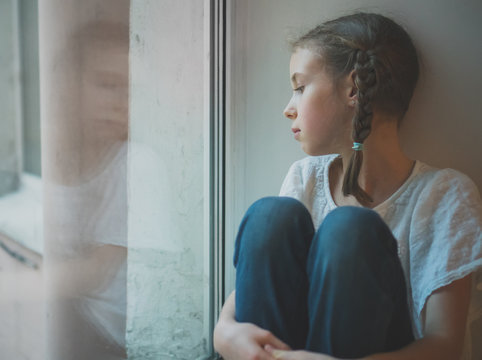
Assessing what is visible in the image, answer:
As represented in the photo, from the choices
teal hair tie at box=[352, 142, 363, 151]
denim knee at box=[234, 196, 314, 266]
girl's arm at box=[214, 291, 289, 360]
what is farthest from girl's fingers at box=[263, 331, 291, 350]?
teal hair tie at box=[352, 142, 363, 151]

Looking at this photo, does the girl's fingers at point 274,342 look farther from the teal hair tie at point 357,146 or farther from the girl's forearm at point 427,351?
the teal hair tie at point 357,146

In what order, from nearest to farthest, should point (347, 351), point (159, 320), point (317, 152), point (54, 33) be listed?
point (347, 351), point (54, 33), point (317, 152), point (159, 320)

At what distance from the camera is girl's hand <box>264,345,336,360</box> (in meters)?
0.50

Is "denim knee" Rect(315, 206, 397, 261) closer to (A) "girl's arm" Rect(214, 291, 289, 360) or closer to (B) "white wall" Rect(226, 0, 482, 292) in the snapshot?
(A) "girl's arm" Rect(214, 291, 289, 360)

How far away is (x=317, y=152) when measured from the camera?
2.47ft

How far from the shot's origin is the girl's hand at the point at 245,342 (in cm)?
53

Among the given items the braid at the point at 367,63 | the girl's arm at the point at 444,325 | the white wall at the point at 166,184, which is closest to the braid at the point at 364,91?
the braid at the point at 367,63

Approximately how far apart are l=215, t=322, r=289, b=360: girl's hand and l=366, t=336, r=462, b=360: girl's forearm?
0.13 meters

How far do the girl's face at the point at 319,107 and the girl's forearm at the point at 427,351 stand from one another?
1.14 feet

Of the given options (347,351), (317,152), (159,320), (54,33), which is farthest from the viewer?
(159,320)

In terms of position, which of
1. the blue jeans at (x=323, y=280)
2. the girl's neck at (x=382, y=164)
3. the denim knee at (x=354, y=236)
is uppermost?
the girl's neck at (x=382, y=164)

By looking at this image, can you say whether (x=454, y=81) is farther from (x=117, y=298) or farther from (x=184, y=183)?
(x=117, y=298)

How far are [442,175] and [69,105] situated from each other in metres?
0.64

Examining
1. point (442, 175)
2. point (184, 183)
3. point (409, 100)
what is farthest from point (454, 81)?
point (184, 183)
